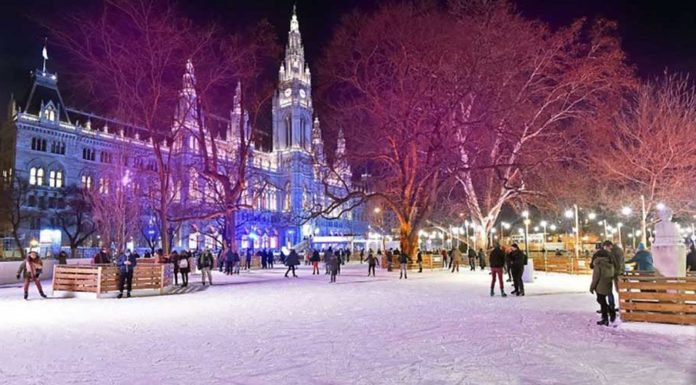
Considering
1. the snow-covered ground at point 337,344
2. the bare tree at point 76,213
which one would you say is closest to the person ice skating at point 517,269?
the snow-covered ground at point 337,344

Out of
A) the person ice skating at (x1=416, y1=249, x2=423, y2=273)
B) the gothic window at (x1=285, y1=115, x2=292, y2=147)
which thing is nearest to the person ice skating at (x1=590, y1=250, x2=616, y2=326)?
the person ice skating at (x1=416, y1=249, x2=423, y2=273)

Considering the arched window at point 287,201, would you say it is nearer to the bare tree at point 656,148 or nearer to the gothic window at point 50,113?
the gothic window at point 50,113

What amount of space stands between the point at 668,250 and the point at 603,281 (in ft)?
8.17

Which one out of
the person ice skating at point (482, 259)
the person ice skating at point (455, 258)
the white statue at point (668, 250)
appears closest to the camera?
the white statue at point (668, 250)

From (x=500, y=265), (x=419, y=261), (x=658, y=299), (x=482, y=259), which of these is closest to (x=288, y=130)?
(x=482, y=259)

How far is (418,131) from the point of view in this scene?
23.6m

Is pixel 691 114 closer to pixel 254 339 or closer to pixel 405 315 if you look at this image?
pixel 405 315

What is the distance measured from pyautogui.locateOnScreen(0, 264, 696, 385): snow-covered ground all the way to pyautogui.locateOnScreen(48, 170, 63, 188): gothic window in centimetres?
5676

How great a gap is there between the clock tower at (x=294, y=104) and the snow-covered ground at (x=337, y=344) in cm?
8467

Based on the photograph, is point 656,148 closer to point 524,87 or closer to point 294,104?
point 524,87

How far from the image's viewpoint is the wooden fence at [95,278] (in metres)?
14.6

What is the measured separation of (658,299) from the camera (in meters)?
8.62

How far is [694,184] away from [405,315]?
27.0 m

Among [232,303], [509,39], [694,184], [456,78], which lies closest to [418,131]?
[456,78]
